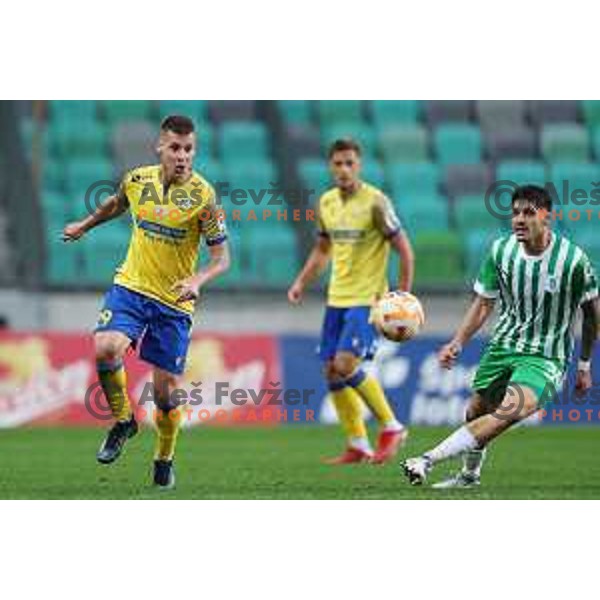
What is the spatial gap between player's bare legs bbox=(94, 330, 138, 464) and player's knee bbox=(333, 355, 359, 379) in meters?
2.93

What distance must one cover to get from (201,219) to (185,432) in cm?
805

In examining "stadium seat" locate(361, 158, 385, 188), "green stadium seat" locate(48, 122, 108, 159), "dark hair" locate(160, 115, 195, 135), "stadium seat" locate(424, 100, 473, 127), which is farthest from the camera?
"stadium seat" locate(424, 100, 473, 127)

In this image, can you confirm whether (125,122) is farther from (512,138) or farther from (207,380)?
(207,380)

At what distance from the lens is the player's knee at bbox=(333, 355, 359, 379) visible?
1387 cm

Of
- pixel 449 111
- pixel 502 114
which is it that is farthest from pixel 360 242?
pixel 449 111

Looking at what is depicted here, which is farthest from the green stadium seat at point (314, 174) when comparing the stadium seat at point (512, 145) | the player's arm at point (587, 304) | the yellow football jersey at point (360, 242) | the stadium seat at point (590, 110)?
the player's arm at point (587, 304)

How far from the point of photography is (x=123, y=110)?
27.5m

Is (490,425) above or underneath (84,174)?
underneath

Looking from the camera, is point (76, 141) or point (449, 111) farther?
point (449, 111)

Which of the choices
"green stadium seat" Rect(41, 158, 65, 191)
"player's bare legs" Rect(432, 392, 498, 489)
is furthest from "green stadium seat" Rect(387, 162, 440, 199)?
"player's bare legs" Rect(432, 392, 498, 489)

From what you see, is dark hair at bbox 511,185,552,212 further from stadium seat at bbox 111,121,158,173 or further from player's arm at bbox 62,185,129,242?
stadium seat at bbox 111,121,158,173

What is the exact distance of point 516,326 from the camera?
1105cm

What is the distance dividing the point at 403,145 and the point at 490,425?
1720cm

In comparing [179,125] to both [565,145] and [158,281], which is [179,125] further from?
[565,145]
